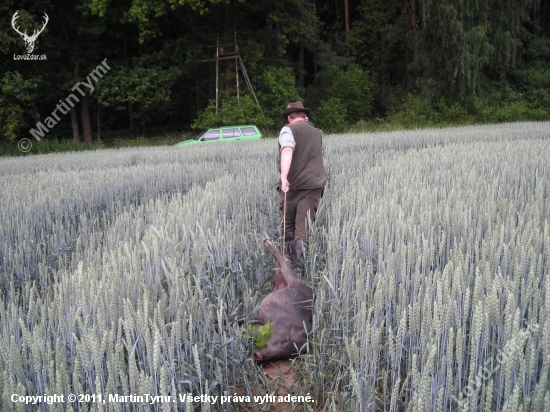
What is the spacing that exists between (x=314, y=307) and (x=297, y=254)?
1314 millimetres

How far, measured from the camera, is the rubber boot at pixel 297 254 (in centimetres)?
425

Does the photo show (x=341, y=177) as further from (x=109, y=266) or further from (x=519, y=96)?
(x=519, y=96)

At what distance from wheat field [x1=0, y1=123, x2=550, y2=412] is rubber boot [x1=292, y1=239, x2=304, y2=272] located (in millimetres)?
226

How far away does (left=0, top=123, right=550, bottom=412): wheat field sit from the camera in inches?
70.4

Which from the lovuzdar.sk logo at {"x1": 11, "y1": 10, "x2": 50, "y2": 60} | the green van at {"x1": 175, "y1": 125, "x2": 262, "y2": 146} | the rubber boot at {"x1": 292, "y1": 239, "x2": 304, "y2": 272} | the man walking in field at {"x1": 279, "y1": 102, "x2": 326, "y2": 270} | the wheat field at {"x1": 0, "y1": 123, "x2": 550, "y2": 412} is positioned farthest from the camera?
the lovuzdar.sk logo at {"x1": 11, "y1": 10, "x2": 50, "y2": 60}

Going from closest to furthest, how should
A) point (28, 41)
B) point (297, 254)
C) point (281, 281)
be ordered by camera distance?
1. point (281, 281)
2. point (297, 254)
3. point (28, 41)

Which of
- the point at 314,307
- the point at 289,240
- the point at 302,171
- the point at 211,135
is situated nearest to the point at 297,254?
the point at 289,240

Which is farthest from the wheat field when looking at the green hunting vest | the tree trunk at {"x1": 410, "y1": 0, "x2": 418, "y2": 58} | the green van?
the tree trunk at {"x1": 410, "y1": 0, "x2": 418, "y2": 58}

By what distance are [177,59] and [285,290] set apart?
22.1m

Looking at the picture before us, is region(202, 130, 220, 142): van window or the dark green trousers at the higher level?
region(202, 130, 220, 142): van window

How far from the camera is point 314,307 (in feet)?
10.2

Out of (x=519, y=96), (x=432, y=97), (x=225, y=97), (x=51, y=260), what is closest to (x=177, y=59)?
(x=225, y=97)

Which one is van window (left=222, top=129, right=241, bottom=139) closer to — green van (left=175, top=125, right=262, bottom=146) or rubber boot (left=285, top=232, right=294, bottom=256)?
green van (left=175, top=125, right=262, bottom=146)

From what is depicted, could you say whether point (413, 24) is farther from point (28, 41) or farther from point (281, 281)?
point (281, 281)
